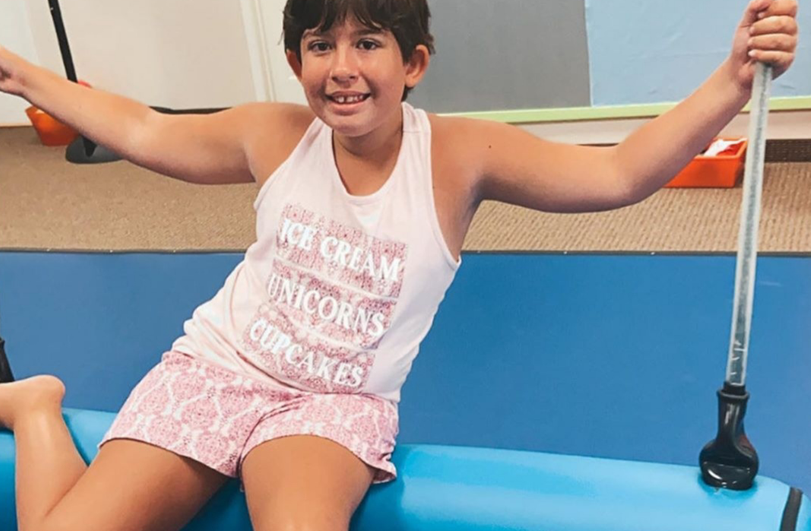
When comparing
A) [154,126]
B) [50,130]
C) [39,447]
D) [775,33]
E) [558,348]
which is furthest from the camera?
[50,130]

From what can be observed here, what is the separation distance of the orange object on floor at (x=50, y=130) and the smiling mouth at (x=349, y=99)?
2.32 metres

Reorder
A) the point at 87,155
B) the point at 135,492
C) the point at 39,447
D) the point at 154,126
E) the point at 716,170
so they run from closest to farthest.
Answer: the point at 135,492, the point at 39,447, the point at 154,126, the point at 716,170, the point at 87,155

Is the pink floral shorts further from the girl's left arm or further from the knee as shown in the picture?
the girl's left arm

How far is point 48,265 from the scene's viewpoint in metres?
1.80

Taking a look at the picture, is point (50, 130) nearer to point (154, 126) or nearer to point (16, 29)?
point (16, 29)

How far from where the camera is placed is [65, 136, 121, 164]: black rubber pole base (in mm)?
2752

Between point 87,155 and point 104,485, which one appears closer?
point 104,485

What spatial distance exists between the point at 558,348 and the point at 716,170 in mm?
899

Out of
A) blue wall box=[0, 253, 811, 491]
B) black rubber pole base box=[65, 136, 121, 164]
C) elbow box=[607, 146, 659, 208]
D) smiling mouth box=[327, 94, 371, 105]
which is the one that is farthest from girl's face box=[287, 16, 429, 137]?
black rubber pole base box=[65, 136, 121, 164]

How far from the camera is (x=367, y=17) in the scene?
856mm

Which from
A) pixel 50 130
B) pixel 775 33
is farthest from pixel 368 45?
pixel 50 130

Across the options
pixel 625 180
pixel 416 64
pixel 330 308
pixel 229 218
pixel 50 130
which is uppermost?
pixel 416 64

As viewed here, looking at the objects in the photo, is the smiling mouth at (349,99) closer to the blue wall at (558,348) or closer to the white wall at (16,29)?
the blue wall at (558,348)

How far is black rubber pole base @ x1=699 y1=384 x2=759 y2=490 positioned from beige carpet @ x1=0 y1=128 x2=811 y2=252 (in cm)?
87
